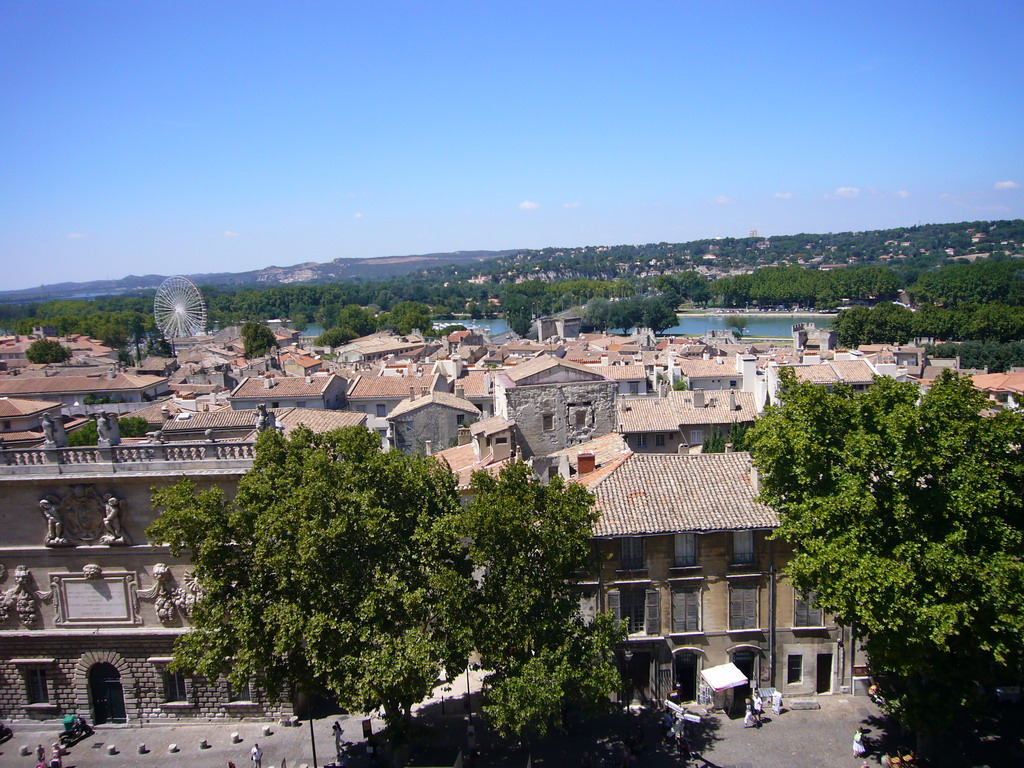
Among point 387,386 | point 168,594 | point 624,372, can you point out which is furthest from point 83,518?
point 624,372

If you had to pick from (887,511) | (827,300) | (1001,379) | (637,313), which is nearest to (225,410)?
(887,511)

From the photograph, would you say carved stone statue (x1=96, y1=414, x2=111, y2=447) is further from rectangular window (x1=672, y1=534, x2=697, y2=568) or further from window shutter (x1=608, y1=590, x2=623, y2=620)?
rectangular window (x1=672, y1=534, x2=697, y2=568)

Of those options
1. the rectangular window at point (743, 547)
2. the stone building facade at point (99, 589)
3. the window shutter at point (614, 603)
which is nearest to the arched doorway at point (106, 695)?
the stone building facade at point (99, 589)

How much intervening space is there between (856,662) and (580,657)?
1045cm

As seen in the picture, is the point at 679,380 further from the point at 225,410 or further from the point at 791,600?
the point at 791,600

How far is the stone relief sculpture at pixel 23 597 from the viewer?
74.9ft

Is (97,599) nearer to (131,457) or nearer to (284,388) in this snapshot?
(131,457)

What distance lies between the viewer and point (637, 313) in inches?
6467

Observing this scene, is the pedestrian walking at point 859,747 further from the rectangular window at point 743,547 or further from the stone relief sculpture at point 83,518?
the stone relief sculpture at point 83,518

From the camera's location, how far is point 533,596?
18.9 meters

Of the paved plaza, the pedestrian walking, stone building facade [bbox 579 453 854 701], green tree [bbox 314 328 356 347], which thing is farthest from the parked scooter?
green tree [bbox 314 328 356 347]

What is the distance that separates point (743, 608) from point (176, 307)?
5781 inches

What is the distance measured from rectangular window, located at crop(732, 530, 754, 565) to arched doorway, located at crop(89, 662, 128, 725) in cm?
1847

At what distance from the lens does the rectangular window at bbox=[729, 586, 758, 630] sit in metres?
23.7
